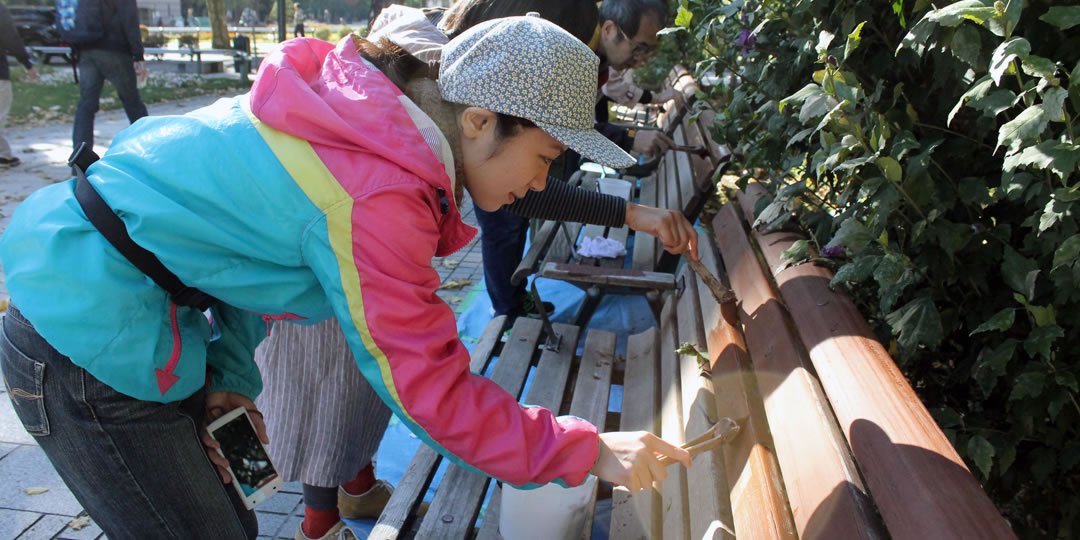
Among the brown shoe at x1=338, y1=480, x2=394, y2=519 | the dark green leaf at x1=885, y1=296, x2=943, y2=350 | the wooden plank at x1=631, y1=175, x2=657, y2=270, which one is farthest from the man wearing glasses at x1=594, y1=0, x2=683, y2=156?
the dark green leaf at x1=885, y1=296, x2=943, y2=350

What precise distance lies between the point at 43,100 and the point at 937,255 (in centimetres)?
1213

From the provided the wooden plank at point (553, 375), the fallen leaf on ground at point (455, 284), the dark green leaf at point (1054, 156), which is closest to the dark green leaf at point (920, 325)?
the dark green leaf at point (1054, 156)

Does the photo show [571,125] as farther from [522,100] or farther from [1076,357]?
[1076,357]

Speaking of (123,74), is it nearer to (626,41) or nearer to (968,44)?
(626,41)

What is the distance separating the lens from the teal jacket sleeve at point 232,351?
170 cm

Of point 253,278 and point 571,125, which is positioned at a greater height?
point 571,125

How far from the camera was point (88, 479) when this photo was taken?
4.69 feet

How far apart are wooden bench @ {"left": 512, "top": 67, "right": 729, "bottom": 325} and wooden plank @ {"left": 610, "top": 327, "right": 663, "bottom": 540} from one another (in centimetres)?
32

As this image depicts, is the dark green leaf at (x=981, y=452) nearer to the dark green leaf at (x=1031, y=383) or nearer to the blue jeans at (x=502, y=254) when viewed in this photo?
the dark green leaf at (x=1031, y=383)

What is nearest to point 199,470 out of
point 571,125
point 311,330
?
point 311,330

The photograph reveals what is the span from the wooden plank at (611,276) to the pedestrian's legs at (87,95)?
16.0 feet

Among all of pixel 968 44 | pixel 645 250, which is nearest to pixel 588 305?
pixel 645 250

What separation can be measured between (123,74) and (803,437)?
23.7 ft

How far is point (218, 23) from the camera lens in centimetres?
2102
